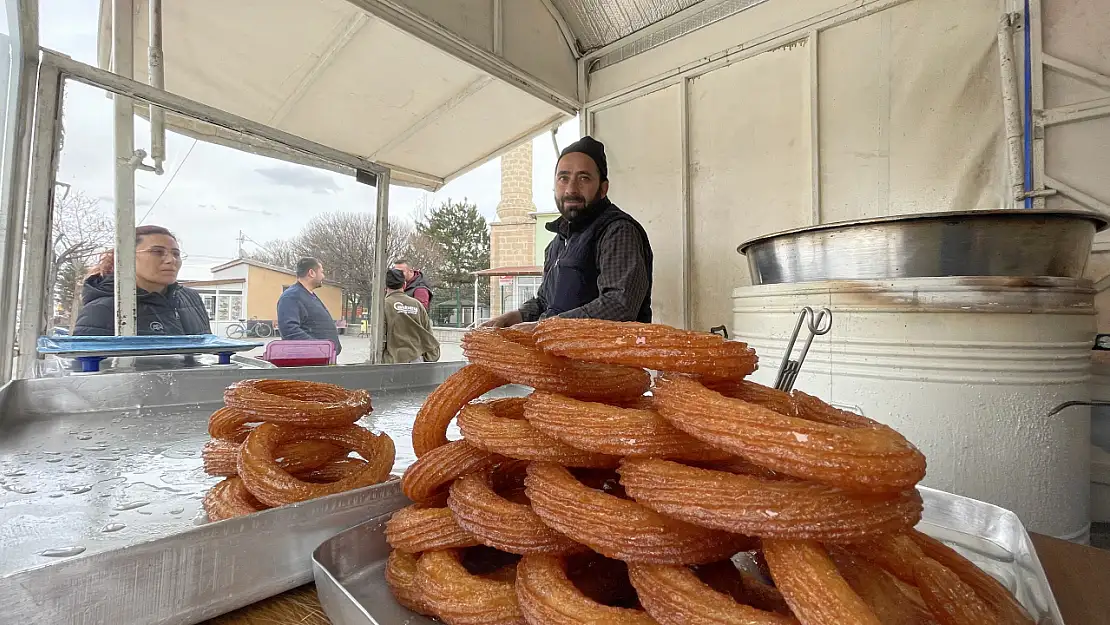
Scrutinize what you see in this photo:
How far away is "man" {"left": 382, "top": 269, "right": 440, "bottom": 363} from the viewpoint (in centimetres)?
390

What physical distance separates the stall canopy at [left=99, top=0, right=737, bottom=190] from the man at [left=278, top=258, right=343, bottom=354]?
33.0 inches

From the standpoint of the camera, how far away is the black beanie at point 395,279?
3902 mm

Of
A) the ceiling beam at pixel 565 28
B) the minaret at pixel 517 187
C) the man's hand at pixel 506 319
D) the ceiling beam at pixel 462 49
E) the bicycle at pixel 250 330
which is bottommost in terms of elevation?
the bicycle at pixel 250 330

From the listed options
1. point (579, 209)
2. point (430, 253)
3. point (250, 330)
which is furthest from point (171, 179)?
point (430, 253)

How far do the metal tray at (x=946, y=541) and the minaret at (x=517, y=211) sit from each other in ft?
34.7

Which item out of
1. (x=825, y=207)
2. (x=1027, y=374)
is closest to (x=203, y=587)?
(x=1027, y=374)

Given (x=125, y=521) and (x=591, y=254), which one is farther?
(x=591, y=254)

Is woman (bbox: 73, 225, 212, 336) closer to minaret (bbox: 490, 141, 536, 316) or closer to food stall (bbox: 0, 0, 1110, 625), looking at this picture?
food stall (bbox: 0, 0, 1110, 625)

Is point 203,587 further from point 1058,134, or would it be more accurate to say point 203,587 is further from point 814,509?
point 1058,134

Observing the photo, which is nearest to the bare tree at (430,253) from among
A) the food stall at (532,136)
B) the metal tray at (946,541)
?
the food stall at (532,136)

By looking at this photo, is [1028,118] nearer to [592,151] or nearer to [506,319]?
[592,151]

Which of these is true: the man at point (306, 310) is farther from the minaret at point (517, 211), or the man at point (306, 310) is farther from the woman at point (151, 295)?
the minaret at point (517, 211)

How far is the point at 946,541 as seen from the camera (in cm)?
60

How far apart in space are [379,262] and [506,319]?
948 mm
